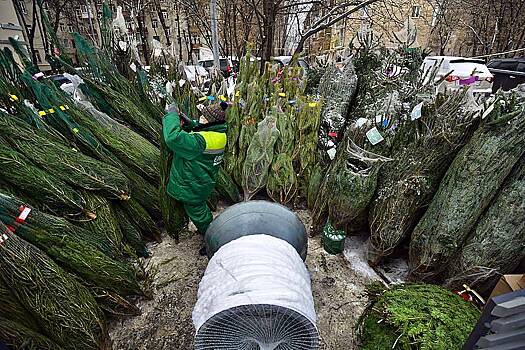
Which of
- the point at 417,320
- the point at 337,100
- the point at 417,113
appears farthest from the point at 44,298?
the point at 337,100

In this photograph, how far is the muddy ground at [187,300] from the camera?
2.17 m

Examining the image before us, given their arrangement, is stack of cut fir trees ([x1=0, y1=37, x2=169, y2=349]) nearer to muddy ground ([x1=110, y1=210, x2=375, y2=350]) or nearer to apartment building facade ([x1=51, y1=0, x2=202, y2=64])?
muddy ground ([x1=110, y1=210, x2=375, y2=350])

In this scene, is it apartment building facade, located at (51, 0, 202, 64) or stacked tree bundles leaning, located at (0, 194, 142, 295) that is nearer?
stacked tree bundles leaning, located at (0, 194, 142, 295)

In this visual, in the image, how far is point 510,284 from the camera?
1861 millimetres

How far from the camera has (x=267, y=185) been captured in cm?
356

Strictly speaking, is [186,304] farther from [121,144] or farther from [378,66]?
[378,66]

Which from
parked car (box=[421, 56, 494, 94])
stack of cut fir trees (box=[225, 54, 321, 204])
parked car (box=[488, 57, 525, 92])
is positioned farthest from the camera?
parked car (box=[488, 57, 525, 92])

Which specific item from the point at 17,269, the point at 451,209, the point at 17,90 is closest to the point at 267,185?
the point at 451,209

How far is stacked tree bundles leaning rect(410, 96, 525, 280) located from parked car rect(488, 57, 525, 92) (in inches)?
196

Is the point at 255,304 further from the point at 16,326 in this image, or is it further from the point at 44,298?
the point at 16,326

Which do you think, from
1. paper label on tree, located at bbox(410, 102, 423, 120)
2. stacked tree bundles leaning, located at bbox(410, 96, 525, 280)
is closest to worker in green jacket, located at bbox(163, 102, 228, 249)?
paper label on tree, located at bbox(410, 102, 423, 120)

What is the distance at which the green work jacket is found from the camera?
8.05ft

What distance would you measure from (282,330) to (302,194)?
225 cm

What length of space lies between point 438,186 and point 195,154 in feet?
6.62
